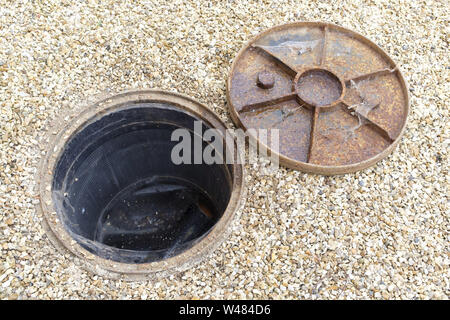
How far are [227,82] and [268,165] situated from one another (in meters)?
0.74

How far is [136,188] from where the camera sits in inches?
159

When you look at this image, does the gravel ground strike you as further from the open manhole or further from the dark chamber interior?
the dark chamber interior

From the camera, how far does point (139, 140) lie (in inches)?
140

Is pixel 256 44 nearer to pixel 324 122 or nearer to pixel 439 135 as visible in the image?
pixel 324 122

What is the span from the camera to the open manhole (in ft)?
8.91

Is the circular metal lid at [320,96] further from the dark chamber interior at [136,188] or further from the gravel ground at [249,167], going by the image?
the dark chamber interior at [136,188]

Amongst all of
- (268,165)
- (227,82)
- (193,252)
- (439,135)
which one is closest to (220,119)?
(227,82)

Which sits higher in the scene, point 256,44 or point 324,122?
point 256,44

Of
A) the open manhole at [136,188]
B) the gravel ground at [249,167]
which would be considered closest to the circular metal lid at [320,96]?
the gravel ground at [249,167]

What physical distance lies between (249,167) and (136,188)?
1.57m

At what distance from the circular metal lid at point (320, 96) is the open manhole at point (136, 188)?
1.30 ft

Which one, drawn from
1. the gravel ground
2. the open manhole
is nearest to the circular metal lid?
the gravel ground

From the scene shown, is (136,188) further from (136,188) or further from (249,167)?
(249,167)

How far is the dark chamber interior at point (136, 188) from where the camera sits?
3.03 meters
